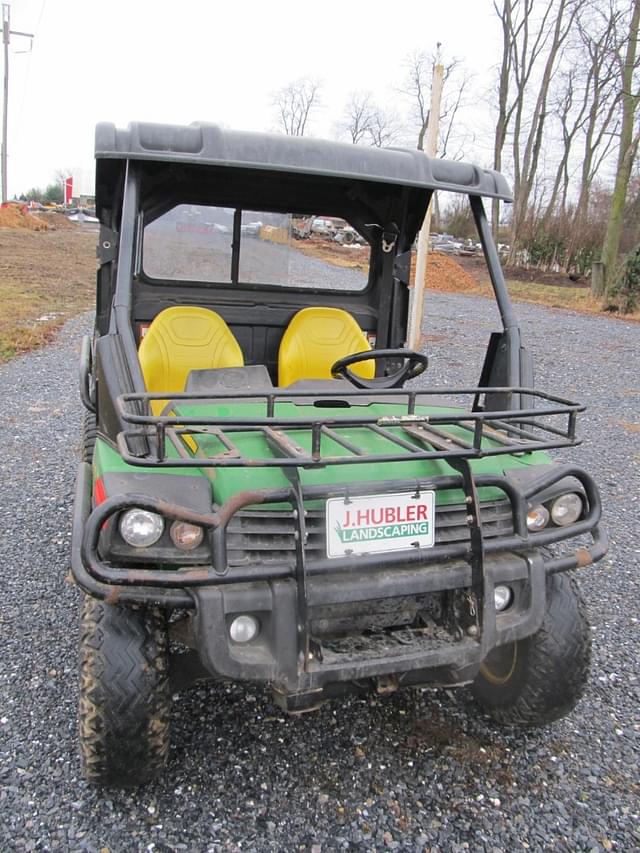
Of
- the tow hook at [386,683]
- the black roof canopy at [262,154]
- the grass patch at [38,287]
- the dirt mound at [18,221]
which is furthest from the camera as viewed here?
the dirt mound at [18,221]

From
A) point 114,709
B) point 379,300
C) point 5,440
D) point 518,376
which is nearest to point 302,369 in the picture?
point 379,300

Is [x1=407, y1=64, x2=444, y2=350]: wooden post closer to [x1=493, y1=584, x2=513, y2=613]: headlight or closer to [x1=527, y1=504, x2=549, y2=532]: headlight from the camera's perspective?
[x1=527, y1=504, x2=549, y2=532]: headlight

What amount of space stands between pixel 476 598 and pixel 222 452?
968 millimetres

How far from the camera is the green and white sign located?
224 cm

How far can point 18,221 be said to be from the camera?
32938 millimetres

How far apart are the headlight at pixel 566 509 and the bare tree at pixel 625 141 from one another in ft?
53.3

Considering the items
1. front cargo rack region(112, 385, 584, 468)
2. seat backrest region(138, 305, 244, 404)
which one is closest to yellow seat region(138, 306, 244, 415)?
seat backrest region(138, 305, 244, 404)

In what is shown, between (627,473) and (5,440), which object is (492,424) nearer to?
(627,473)

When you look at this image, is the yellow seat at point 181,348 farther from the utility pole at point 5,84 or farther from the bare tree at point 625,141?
the utility pole at point 5,84

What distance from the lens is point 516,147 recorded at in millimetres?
28781

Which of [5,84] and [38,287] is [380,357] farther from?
[5,84]

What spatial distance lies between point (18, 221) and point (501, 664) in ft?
115

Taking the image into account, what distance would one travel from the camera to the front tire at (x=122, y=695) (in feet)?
7.33

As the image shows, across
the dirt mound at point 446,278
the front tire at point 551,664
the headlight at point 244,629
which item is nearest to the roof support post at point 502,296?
the front tire at point 551,664
